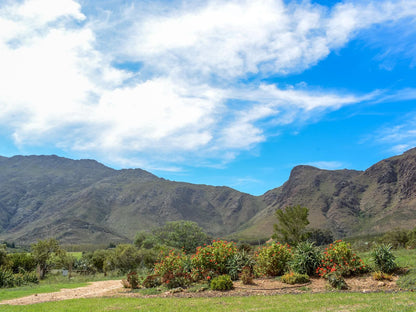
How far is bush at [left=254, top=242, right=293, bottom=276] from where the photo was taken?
1559cm

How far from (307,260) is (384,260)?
10.5 feet

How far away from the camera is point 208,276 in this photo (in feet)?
47.4

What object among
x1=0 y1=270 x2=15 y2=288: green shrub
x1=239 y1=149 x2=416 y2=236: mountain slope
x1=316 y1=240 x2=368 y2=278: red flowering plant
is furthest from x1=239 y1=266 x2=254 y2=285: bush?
x1=239 y1=149 x2=416 y2=236: mountain slope

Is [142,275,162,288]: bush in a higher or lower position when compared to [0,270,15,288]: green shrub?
higher

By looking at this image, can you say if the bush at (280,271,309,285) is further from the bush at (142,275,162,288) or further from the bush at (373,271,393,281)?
the bush at (142,275,162,288)

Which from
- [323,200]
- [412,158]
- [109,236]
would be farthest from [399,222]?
[109,236]

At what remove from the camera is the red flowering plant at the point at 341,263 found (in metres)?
13.5

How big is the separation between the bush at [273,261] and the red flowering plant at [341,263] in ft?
6.26

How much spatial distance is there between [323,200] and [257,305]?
152970mm

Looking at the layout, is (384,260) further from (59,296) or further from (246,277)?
(59,296)

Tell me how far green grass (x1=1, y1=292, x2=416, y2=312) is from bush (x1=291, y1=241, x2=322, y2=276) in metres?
3.42

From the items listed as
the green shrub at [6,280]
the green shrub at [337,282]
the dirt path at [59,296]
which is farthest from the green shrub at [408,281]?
the green shrub at [6,280]

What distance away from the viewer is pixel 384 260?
43.3 ft

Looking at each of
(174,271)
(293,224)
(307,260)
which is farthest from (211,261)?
(293,224)
